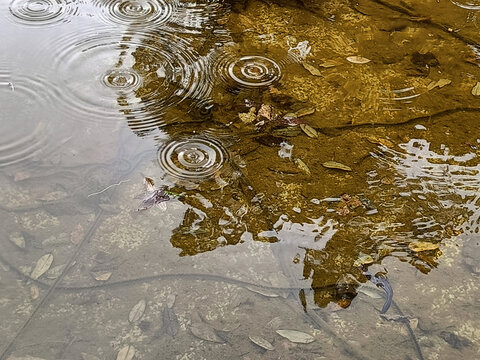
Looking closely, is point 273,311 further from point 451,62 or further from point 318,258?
point 451,62

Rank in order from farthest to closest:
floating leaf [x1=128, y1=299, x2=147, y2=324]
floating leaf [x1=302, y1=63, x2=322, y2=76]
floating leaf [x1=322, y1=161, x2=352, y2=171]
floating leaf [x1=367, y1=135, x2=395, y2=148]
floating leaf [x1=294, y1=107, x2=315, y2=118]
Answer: floating leaf [x1=302, y1=63, x2=322, y2=76], floating leaf [x1=294, y1=107, x2=315, y2=118], floating leaf [x1=367, y1=135, x2=395, y2=148], floating leaf [x1=322, y1=161, x2=352, y2=171], floating leaf [x1=128, y1=299, x2=147, y2=324]

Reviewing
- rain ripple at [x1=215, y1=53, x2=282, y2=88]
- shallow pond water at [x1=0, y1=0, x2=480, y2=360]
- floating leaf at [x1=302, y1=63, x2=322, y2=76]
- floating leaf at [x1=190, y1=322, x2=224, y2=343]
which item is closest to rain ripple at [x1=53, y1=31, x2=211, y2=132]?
shallow pond water at [x1=0, y1=0, x2=480, y2=360]

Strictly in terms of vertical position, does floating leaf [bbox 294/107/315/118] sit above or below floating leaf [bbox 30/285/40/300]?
above

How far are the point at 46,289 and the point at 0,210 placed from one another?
51cm

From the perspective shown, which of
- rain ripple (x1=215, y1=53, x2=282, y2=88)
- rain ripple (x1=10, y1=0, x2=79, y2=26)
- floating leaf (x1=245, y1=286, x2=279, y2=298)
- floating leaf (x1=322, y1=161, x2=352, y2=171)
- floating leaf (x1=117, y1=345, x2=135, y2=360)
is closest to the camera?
floating leaf (x1=117, y1=345, x2=135, y2=360)

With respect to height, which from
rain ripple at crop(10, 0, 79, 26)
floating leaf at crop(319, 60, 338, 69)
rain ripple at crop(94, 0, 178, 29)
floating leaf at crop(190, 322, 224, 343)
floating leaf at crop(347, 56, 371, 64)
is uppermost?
rain ripple at crop(10, 0, 79, 26)

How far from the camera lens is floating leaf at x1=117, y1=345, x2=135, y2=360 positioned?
199 cm

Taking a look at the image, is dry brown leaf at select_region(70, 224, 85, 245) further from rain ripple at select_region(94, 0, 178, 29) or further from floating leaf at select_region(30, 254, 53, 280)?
rain ripple at select_region(94, 0, 178, 29)

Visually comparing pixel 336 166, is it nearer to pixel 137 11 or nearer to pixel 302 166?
pixel 302 166

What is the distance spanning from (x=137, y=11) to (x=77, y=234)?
194cm

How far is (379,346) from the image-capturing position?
2088 millimetres

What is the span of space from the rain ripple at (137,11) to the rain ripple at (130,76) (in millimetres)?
161

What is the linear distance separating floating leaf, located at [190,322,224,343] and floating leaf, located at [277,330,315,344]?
0.25 meters

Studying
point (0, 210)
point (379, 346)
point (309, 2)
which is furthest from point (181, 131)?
point (309, 2)
